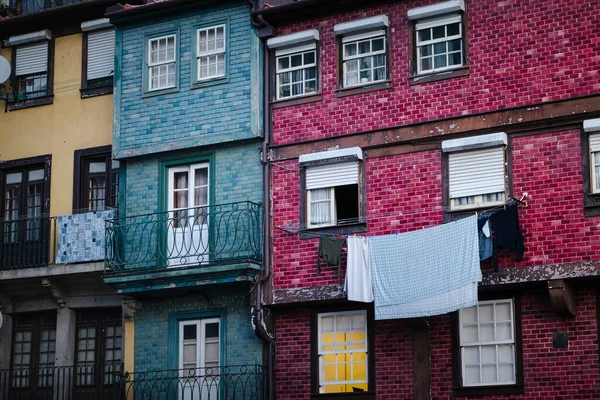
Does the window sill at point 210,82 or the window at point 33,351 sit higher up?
the window sill at point 210,82

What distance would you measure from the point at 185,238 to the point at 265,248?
1.79 m

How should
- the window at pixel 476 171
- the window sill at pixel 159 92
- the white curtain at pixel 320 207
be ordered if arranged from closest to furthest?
the window at pixel 476 171 < the white curtain at pixel 320 207 < the window sill at pixel 159 92

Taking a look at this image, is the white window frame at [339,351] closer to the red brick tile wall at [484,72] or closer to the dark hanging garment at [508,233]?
the dark hanging garment at [508,233]

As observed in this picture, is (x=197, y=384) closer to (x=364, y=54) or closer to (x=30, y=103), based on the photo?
(x=364, y=54)

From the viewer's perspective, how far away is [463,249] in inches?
860

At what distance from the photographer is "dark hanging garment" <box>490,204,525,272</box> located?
2167cm

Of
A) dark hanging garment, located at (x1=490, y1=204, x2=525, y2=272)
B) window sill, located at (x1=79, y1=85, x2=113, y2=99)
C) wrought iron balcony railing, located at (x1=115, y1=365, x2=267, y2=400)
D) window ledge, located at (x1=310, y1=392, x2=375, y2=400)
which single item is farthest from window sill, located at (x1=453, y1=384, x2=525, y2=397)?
window sill, located at (x1=79, y1=85, x2=113, y2=99)

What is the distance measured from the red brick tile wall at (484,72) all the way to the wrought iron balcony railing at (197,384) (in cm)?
448

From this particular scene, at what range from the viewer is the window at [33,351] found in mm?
26844

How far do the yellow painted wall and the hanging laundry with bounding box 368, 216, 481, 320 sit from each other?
728 cm

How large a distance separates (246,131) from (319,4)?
2.78 meters

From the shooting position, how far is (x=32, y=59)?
28375mm

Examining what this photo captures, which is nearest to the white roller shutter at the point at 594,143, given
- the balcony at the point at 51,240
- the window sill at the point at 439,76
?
the window sill at the point at 439,76

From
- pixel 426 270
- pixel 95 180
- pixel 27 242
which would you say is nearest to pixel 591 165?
pixel 426 270
